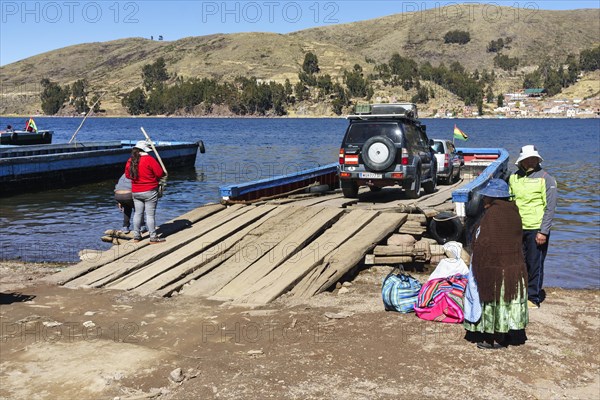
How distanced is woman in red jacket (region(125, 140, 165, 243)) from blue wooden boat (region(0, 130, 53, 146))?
93.5 ft

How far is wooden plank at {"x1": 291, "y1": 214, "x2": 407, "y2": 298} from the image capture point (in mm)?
9687

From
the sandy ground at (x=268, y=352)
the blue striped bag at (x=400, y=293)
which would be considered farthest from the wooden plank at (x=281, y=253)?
the blue striped bag at (x=400, y=293)

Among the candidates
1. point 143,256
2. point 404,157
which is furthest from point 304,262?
point 404,157

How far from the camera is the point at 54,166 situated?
2850 centimetres

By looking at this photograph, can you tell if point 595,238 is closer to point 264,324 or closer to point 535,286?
point 535,286

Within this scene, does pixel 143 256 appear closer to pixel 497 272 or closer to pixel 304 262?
pixel 304 262

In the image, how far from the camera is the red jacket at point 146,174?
11422 mm

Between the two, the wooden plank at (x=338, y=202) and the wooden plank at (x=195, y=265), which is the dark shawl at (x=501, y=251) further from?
the wooden plank at (x=338, y=202)

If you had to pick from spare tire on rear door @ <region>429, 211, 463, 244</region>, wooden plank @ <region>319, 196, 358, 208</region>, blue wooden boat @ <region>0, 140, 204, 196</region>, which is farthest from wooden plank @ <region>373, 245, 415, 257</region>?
blue wooden boat @ <region>0, 140, 204, 196</region>

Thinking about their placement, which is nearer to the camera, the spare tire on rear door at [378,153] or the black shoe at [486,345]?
the black shoe at [486,345]

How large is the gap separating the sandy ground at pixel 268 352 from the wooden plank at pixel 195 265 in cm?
41

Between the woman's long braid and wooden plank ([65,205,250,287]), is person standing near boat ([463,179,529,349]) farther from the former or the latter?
the woman's long braid

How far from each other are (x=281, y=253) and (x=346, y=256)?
3.61ft

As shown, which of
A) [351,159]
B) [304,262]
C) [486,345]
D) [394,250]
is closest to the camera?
[486,345]
